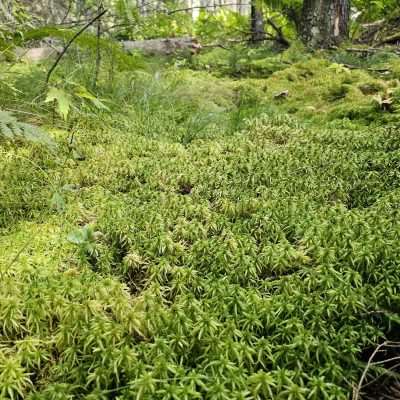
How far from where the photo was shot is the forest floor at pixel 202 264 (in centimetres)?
154

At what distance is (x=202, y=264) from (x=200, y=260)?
28 mm

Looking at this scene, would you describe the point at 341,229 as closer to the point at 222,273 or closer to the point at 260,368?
the point at 222,273

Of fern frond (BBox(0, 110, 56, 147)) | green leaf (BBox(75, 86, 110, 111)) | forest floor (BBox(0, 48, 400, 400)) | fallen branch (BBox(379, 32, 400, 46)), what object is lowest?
forest floor (BBox(0, 48, 400, 400))

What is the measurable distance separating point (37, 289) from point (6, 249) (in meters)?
0.56

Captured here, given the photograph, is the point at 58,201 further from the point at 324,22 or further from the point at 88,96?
the point at 324,22

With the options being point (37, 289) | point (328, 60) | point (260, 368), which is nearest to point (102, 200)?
point (37, 289)

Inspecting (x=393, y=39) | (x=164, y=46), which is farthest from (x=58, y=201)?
(x=164, y=46)

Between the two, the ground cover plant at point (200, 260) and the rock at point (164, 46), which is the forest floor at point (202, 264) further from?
the rock at point (164, 46)

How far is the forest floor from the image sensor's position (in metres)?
1.54

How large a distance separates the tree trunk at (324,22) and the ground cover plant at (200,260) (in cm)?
342

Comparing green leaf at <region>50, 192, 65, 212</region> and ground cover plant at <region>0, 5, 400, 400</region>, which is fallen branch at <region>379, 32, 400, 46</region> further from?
green leaf at <region>50, 192, 65, 212</region>

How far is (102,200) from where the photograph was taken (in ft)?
9.34

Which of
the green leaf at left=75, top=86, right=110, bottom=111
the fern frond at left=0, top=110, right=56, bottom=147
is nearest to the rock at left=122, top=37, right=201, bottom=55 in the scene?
the green leaf at left=75, top=86, right=110, bottom=111

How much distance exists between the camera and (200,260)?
2166 millimetres
